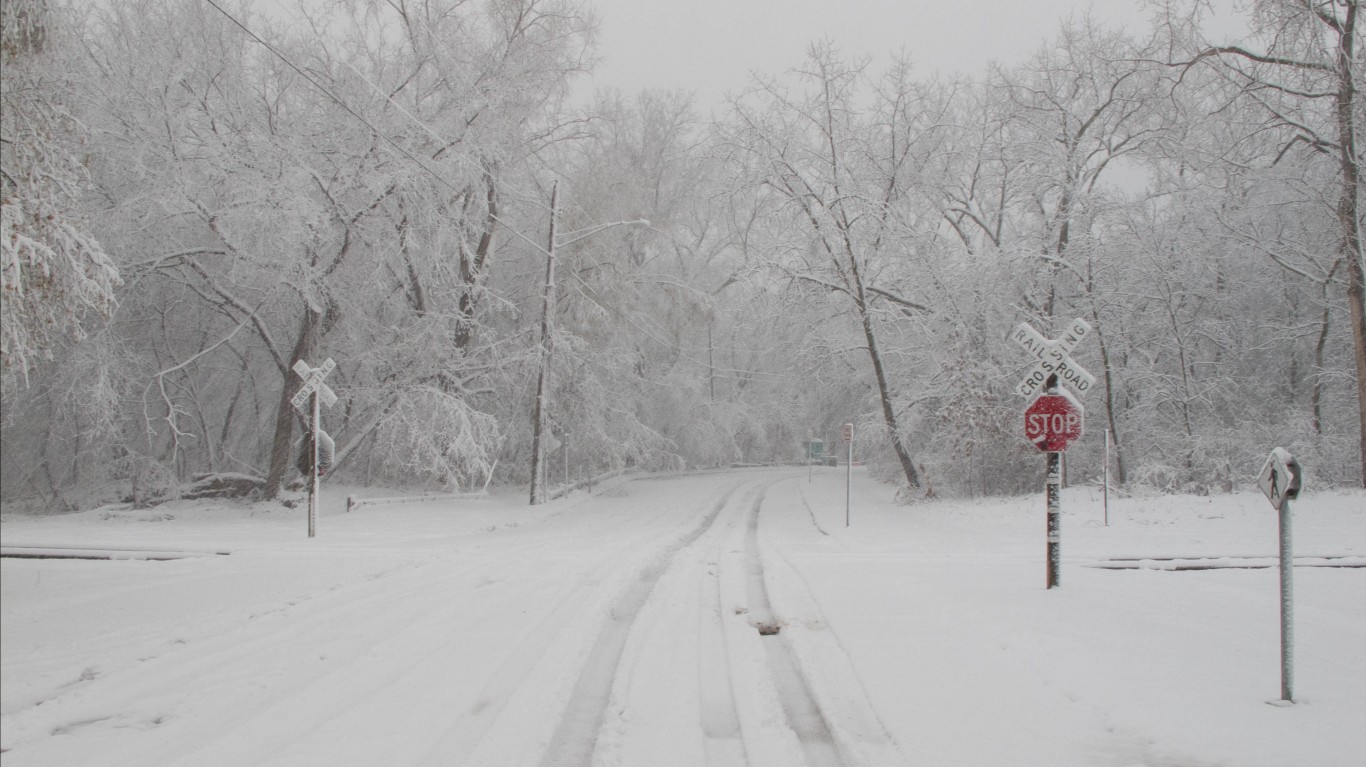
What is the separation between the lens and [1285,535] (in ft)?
14.8

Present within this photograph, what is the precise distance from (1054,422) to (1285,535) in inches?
130

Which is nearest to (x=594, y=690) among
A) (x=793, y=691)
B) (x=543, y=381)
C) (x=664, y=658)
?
(x=664, y=658)

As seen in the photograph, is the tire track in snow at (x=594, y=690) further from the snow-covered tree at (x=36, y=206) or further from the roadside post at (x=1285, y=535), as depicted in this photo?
the roadside post at (x=1285, y=535)

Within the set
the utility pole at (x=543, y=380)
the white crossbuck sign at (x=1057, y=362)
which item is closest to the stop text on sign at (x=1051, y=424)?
the white crossbuck sign at (x=1057, y=362)

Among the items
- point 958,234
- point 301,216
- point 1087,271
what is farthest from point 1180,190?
point 301,216

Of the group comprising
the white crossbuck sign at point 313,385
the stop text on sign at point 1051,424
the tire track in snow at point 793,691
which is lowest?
the tire track in snow at point 793,691

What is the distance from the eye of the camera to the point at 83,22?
42.4 feet

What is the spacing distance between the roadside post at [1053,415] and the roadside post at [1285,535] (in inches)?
119

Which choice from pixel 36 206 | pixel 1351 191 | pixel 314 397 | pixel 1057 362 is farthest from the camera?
pixel 1351 191

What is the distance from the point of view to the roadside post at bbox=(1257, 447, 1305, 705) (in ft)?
14.1

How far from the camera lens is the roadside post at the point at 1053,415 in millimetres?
7750

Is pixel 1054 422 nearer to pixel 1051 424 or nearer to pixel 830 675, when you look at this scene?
pixel 1051 424

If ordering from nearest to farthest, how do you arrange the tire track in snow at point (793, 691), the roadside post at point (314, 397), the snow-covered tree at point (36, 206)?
1. the snow-covered tree at point (36, 206)
2. the tire track in snow at point (793, 691)
3. the roadside post at point (314, 397)

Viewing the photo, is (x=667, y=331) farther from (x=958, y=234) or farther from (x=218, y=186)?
(x=218, y=186)
